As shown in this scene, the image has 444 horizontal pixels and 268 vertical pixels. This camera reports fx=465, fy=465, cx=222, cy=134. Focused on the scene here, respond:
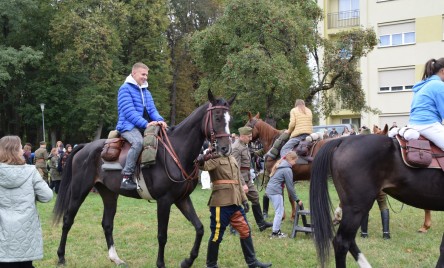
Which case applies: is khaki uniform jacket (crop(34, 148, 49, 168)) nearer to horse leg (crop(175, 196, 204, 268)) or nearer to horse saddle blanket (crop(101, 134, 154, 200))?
horse saddle blanket (crop(101, 134, 154, 200))

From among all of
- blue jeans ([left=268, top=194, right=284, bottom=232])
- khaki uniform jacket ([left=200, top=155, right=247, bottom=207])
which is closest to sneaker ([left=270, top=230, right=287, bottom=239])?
blue jeans ([left=268, top=194, right=284, bottom=232])

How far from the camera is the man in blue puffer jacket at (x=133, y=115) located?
667 centimetres

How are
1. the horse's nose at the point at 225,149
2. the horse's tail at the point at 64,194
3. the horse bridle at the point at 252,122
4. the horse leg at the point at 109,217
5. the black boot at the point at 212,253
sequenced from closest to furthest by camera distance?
the horse's nose at the point at 225,149
the black boot at the point at 212,253
the horse leg at the point at 109,217
the horse's tail at the point at 64,194
the horse bridle at the point at 252,122

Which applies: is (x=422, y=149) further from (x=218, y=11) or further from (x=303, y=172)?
(x=218, y=11)

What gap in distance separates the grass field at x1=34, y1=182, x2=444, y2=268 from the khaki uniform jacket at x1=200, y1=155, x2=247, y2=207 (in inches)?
55.6

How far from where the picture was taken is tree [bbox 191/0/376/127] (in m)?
19.5

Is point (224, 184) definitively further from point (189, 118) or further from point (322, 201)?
point (322, 201)

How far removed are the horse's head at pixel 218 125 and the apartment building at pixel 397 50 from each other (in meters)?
25.7

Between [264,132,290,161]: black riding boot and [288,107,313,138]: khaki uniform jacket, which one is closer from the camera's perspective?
[288,107,313,138]: khaki uniform jacket

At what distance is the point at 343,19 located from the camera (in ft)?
106

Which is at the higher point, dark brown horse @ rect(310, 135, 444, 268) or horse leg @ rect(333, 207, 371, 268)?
dark brown horse @ rect(310, 135, 444, 268)

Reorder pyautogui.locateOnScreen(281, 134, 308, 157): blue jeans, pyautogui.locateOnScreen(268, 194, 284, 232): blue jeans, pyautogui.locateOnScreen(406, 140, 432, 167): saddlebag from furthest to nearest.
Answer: pyautogui.locateOnScreen(281, 134, 308, 157): blue jeans
pyautogui.locateOnScreen(268, 194, 284, 232): blue jeans
pyautogui.locateOnScreen(406, 140, 432, 167): saddlebag

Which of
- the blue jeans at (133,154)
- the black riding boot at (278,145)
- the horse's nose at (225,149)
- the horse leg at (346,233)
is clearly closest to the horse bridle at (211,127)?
the horse's nose at (225,149)

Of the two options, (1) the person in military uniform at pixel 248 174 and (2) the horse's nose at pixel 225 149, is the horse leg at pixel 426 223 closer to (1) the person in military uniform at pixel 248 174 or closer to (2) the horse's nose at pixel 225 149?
(1) the person in military uniform at pixel 248 174
